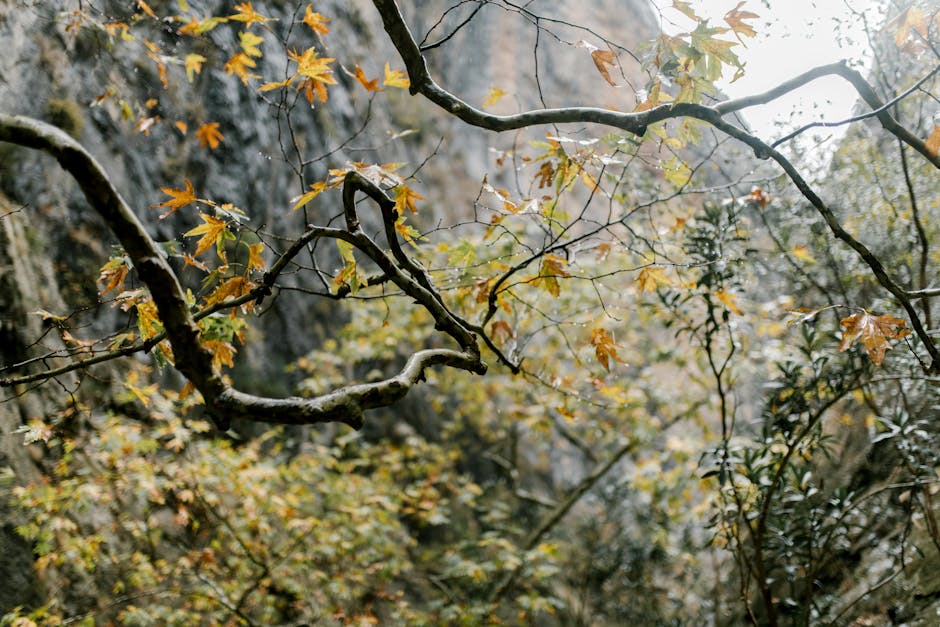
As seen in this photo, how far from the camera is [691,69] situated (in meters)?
1.92

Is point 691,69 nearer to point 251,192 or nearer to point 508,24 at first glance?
point 251,192

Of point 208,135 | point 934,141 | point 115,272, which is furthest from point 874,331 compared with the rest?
point 208,135

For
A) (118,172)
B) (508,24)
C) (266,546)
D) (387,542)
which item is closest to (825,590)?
(387,542)

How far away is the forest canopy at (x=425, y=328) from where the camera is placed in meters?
1.88

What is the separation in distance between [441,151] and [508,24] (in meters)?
3.52

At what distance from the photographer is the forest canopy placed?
6.18 ft

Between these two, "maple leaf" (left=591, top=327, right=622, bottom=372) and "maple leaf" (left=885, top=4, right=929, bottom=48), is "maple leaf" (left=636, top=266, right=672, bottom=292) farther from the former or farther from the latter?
"maple leaf" (left=885, top=4, right=929, bottom=48)

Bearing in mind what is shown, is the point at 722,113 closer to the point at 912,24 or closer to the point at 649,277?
the point at 649,277

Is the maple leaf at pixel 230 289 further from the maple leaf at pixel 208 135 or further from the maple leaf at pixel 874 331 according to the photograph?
the maple leaf at pixel 208 135

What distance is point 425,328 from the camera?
5551 millimetres

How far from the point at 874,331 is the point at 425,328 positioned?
4158 mm

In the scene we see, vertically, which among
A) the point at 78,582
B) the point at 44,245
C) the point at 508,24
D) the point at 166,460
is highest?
the point at 508,24

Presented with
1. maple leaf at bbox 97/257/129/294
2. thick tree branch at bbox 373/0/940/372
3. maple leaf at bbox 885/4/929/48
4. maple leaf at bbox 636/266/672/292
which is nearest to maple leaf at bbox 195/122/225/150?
maple leaf at bbox 97/257/129/294

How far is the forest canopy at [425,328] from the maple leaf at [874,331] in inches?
0.4
